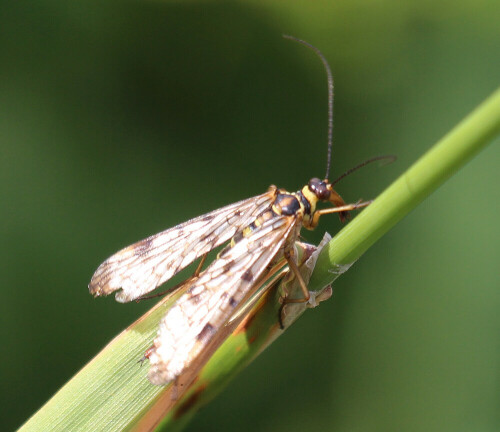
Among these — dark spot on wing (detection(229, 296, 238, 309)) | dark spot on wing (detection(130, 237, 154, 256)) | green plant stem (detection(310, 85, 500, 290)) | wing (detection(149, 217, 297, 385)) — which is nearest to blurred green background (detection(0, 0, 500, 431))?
dark spot on wing (detection(130, 237, 154, 256))

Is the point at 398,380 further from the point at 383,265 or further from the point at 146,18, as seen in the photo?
the point at 146,18

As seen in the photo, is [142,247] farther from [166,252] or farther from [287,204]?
[287,204]

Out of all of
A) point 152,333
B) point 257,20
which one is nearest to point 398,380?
point 152,333

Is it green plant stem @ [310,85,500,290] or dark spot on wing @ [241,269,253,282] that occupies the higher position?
green plant stem @ [310,85,500,290]

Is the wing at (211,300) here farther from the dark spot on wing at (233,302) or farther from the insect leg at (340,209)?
the insect leg at (340,209)

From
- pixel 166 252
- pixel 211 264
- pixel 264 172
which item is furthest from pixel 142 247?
pixel 264 172

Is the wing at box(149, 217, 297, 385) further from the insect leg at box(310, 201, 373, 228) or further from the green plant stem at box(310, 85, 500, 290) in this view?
the green plant stem at box(310, 85, 500, 290)
